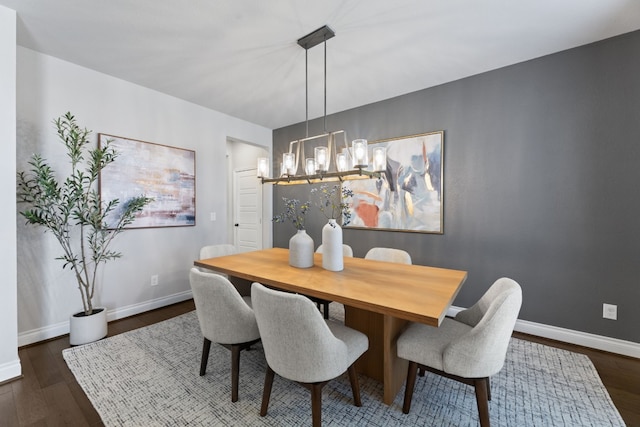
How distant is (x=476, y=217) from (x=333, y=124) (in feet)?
7.53

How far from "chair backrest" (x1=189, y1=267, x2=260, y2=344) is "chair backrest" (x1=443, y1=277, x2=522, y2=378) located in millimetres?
1152

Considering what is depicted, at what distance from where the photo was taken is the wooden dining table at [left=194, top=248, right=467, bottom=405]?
133 cm

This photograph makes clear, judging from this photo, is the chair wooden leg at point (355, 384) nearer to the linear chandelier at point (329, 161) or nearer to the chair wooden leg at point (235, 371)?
the chair wooden leg at point (235, 371)

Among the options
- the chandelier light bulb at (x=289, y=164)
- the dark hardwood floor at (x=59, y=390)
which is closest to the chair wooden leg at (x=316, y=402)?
the dark hardwood floor at (x=59, y=390)

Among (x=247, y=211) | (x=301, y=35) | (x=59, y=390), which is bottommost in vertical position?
(x=59, y=390)

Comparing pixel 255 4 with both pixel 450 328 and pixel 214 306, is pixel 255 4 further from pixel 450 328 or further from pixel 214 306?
pixel 450 328

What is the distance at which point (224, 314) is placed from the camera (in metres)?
1.63

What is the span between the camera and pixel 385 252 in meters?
2.65

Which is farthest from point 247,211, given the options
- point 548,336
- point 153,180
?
point 548,336

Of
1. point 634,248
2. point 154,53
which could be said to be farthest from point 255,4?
point 634,248

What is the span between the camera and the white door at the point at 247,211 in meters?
5.00

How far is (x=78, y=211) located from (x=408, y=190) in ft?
11.3

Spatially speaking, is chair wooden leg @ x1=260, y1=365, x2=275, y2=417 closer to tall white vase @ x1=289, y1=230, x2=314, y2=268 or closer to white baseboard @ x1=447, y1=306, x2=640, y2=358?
tall white vase @ x1=289, y1=230, x2=314, y2=268

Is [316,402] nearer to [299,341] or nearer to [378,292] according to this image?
[299,341]
